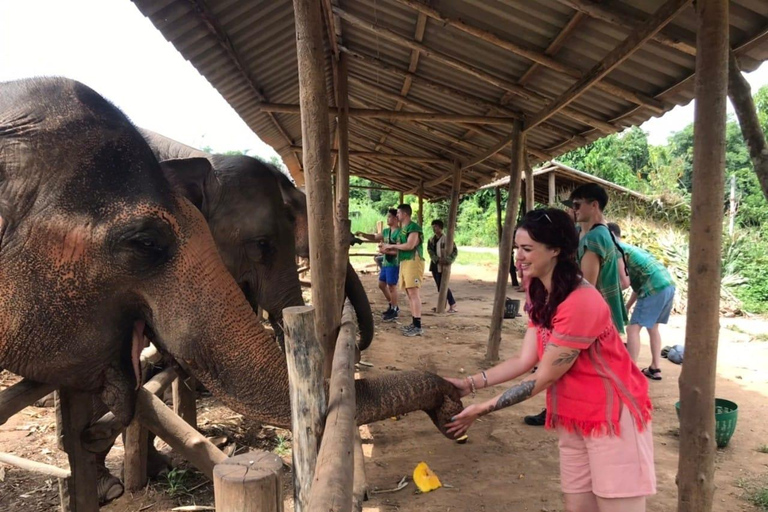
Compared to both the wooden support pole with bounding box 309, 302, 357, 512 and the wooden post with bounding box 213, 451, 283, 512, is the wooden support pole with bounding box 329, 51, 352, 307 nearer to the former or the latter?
the wooden support pole with bounding box 309, 302, 357, 512

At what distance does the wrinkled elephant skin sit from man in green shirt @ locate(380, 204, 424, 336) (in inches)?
229

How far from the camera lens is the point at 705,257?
2346 millimetres

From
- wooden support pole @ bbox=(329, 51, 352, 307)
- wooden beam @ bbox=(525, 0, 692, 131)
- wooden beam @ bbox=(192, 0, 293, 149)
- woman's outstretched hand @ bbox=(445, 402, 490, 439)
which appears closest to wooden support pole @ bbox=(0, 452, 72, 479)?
woman's outstretched hand @ bbox=(445, 402, 490, 439)

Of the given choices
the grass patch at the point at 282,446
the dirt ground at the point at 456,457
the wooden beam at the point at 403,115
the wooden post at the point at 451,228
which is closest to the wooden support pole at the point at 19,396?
the dirt ground at the point at 456,457

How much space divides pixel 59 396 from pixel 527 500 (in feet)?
9.11

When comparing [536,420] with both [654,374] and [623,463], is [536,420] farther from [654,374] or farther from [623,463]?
[623,463]

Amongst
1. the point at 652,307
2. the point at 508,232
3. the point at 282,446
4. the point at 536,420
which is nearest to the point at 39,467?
the point at 282,446

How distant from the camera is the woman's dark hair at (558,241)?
199 cm

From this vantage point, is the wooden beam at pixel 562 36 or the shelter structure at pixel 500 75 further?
the wooden beam at pixel 562 36

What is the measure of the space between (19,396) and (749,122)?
145 inches

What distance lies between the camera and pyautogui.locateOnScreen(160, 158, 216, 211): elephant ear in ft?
11.2

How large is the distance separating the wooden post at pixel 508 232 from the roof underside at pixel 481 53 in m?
0.31

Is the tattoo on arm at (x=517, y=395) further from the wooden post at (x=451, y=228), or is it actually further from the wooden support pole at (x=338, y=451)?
the wooden post at (x=451, y=228)

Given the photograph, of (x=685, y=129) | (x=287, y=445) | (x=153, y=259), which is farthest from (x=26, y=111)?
(x=685, y=129)
